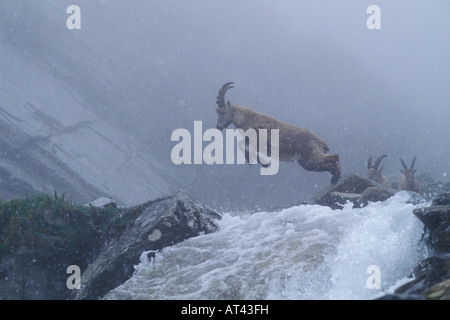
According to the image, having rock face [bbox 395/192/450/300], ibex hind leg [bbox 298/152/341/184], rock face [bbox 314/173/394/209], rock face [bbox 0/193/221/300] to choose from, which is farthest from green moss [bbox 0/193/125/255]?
rock face [bbox 395/192/450/300]

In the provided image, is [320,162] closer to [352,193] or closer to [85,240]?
[352,193]

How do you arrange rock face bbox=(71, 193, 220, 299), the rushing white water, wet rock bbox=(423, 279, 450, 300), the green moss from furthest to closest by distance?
1. the green moss
2. rock face bbox=(71, 193, 220, 299)
3. the rushing white water
4. wet rock bbox=(423, 279, 450, 300)

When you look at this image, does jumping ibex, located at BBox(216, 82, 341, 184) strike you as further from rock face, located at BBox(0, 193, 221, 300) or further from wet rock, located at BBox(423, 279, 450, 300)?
wet rock, located at BBox(423, 279, 450, 300)

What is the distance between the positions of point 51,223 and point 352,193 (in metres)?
8.15

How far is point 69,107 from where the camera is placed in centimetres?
4506

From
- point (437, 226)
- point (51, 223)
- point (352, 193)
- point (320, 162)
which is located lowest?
point (437, 226)

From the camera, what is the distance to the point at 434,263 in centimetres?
430

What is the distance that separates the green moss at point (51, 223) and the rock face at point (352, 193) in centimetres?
546

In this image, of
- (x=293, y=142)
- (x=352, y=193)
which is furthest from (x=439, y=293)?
(x=352, y=193)

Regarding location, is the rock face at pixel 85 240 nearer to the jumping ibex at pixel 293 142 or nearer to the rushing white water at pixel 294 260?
the rushing white water at pixel 294 260

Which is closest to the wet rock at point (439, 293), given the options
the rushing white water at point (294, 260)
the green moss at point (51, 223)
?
the rushing white water at point (294, 260)

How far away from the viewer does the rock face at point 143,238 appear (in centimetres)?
673

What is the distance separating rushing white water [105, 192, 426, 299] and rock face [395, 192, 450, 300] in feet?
0.94

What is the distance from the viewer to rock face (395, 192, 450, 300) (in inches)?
134
